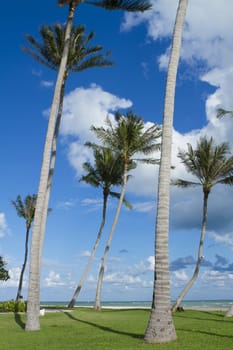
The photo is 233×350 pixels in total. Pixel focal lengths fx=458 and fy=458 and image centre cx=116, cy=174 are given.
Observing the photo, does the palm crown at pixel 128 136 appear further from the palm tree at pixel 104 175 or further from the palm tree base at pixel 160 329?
the palm tree base at pixel 160 329

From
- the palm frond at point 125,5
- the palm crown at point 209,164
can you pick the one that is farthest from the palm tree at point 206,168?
the palm frond at point 125,5

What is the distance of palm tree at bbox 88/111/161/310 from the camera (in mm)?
29547

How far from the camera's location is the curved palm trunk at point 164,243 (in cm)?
1098

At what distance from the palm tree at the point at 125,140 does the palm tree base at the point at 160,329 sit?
1860cm

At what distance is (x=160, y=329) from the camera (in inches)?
430

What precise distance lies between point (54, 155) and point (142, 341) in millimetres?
13365

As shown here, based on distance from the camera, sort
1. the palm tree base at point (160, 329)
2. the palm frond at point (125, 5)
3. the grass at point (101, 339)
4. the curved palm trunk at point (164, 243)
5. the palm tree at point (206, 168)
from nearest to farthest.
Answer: the grass at point (101, 339)
the palm tree base at point (160, 329)
the curved palm trunk at point (164, 243)
the palm frond at point (125, 5)
the palm tree at point (206, 168)

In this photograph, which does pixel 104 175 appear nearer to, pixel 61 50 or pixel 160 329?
pixel 61 50

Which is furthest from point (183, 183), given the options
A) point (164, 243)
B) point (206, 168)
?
point (164, 243)

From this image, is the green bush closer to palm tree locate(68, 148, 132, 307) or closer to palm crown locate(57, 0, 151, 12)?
palm tree locate(68, 148, 132, 307)

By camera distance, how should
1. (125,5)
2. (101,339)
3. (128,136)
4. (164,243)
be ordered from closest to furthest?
1. (164,243)
2. (101,339)
3. (125,5)
4. (128,136)

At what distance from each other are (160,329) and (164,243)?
2055mm

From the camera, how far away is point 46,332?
15000 millimetres

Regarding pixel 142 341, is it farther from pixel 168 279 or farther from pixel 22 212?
pixel 22 212
